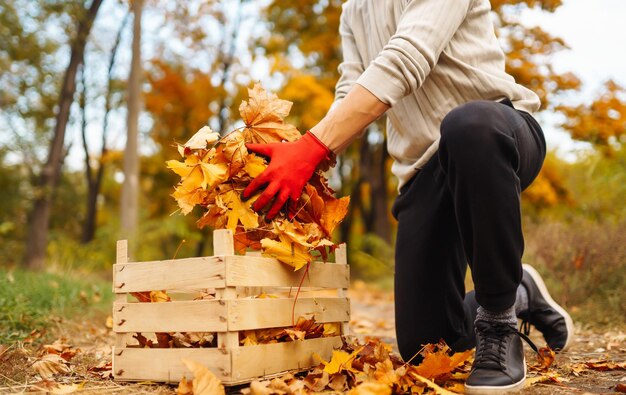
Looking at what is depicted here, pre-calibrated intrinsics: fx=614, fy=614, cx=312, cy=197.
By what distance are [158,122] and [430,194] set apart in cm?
1230

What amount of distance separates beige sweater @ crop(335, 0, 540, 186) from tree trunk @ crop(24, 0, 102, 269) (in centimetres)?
705

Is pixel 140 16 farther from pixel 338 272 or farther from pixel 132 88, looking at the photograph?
pixel 338 272

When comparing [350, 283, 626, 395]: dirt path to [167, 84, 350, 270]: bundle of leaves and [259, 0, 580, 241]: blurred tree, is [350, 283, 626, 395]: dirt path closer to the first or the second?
[167, 84, 350, 270]: bundle of leaves

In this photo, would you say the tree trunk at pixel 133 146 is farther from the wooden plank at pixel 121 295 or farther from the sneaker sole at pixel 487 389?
the sneaker sole at pixel 487 389

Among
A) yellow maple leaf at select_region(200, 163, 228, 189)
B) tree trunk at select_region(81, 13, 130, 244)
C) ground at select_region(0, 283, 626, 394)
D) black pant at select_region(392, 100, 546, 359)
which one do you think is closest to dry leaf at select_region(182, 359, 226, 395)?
ground at select_region(0, 283, 626, 394)

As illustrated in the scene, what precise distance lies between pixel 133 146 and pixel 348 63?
28.1ft

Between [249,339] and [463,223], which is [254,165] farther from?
[463,223]

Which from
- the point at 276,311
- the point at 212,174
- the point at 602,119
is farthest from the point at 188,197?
the point at 602,119

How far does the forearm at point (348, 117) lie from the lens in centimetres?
190

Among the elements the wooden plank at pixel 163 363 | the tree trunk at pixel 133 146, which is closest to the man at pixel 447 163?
the wooden plank at pixel 163 363

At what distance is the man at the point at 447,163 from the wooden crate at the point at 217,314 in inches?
9.2

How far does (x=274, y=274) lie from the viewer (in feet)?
6.11

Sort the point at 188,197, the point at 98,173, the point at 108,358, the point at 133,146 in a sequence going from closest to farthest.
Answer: the point at 188,197, the point at 108,358, the point at 133,146, the point at 98,173

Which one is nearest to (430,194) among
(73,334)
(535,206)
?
(73,334)
